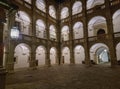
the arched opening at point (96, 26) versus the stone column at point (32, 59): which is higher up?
the arched opening at point (96, 26)

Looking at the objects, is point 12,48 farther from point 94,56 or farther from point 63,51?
point 94,56

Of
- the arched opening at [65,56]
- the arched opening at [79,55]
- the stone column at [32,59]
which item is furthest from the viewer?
the arched opening at [65,56]

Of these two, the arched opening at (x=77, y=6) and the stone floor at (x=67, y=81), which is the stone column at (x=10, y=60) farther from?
the arched opening at (x=77, y=6)

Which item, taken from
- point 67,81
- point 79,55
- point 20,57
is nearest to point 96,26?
point 79,55

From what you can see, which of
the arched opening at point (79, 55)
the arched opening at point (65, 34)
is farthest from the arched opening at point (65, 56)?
the arched opening at point (65, 34)

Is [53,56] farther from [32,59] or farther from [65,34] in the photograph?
[32,59]

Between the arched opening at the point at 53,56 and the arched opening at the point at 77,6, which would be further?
the arched opening at the point at 53,56

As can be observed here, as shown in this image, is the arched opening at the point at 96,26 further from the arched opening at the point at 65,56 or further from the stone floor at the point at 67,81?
the stone floor at the point at 67,81

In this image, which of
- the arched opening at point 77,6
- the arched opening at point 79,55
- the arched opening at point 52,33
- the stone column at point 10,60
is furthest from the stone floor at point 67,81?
the arched opening at point 77,6

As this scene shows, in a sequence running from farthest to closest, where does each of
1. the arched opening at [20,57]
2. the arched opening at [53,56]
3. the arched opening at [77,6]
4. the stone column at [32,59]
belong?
the arched opening at [53,56]
the arched opening at [77,6]
the arched opening at [20,57]
the stone column at [32,59]

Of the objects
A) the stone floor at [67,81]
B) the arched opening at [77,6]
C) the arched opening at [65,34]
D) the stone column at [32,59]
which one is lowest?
the stone floor at [67,81]

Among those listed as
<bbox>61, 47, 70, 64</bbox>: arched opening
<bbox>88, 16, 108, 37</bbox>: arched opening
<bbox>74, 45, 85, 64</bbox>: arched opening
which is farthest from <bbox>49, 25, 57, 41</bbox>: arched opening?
<bbox>88, 16, 108, 37</bbox>: arched opening

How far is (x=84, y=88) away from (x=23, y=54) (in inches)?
565

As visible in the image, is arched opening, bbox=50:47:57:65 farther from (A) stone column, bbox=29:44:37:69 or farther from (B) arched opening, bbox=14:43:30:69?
(A) stone column, bbox=29:44:37:69
